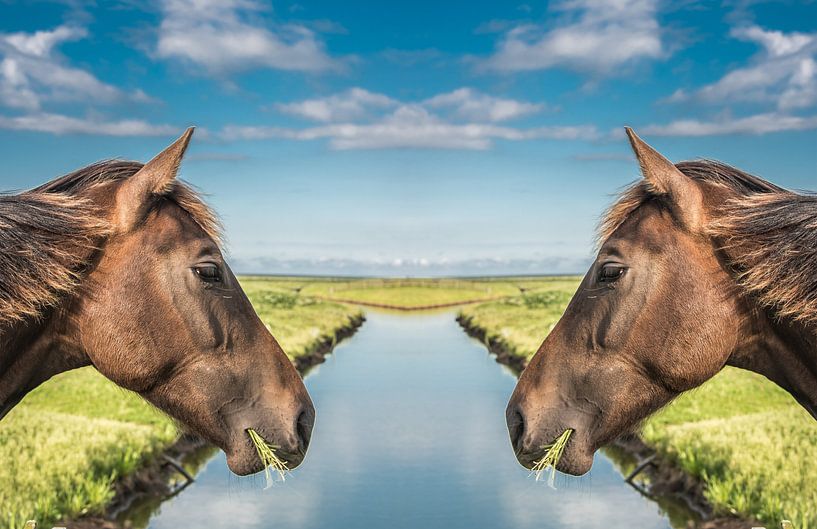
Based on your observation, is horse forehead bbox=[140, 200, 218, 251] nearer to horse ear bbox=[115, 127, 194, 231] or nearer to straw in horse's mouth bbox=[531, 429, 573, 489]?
horse ear bbox=[115, 127, 194, 231]

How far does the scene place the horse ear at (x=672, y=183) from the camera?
3.83 m

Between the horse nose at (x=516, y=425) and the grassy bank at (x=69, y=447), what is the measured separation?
98.4 inches

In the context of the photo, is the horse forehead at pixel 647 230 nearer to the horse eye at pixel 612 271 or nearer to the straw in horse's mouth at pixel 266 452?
the horse eye at pixel 612 271

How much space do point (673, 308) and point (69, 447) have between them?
1151cm

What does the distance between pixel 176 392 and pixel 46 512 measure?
278 inches

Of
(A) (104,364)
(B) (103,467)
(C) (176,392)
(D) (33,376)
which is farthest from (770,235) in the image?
(B) (103,467)

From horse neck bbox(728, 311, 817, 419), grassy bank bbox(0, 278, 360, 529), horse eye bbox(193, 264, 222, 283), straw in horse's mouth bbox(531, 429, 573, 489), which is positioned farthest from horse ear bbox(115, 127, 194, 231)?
horse neck bbox(728, 311, 817, 419)

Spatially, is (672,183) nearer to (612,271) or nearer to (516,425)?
(612,271)

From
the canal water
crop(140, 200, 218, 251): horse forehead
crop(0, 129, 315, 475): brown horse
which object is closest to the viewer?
crop(0, 129, 315, 475): brown horse

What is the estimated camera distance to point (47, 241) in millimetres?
3850

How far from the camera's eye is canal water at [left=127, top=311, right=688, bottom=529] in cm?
1367

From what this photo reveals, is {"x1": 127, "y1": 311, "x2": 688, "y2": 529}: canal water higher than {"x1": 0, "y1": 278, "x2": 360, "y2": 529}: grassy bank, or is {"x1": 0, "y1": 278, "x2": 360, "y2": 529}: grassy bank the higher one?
{"x1": 0, "y1": 278, "x2": 360, "y2": 529}: grassy bank

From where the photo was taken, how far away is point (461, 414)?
2339cm

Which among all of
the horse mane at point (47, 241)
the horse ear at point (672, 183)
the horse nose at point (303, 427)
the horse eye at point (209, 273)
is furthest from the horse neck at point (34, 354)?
the horse ear at point (672, 183)
